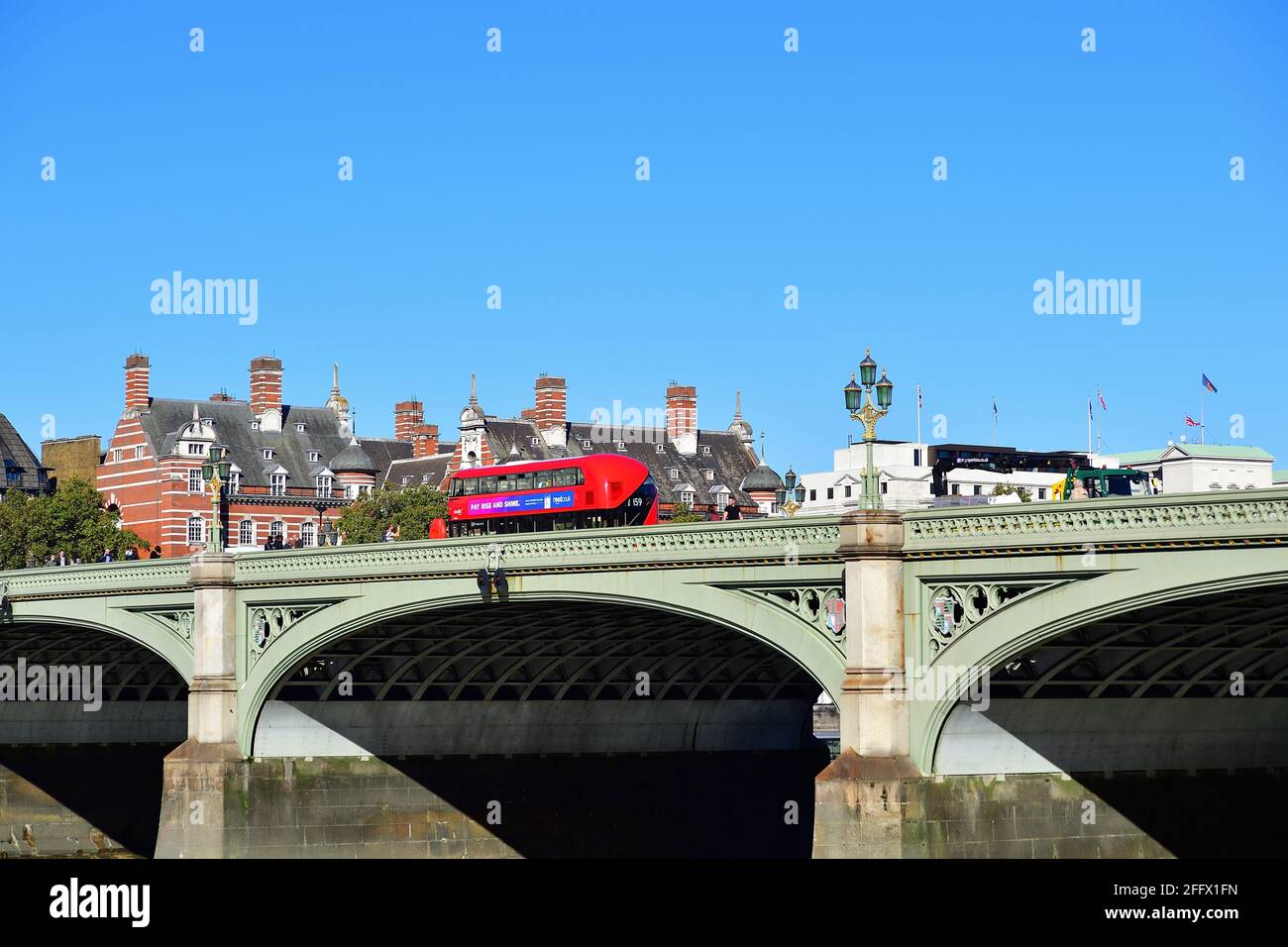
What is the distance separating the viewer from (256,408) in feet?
424

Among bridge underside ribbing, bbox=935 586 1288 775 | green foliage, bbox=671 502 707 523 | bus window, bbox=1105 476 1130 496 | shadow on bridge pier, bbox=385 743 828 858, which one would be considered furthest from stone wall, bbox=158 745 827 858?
green foliage, bbox=671 502 707 523

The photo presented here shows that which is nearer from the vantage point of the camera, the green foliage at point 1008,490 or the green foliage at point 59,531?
the green foliage at point 59,531

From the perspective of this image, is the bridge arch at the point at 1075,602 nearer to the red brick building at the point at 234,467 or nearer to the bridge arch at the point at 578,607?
the bridge arch at the point at 578,607

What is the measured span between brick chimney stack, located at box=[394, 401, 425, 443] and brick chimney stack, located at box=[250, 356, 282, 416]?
35.7ft

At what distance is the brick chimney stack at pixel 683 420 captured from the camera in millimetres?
132000

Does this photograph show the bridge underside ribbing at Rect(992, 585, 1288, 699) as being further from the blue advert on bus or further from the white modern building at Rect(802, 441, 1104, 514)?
Answer: the white modern building at Rect(802, 441, 1104, 514)

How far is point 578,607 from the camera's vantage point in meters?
53.1

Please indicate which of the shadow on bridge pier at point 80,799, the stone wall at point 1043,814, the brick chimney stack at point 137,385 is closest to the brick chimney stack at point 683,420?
the brick chimney stack at point 137,385

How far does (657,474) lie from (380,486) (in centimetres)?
1735

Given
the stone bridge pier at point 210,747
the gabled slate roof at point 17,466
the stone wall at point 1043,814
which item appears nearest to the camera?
the stone wall at point 1043,814

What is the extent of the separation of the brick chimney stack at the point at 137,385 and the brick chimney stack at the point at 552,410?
2358 centimetres
